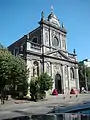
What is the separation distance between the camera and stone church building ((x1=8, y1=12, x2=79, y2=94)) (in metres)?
35.2

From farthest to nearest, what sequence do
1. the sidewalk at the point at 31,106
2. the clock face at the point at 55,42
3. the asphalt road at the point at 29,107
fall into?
the clock face at the point at 55,42, the sidewalk at the point at 31,106, the asphalt road at the point at 29,107

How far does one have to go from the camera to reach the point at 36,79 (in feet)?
89.1

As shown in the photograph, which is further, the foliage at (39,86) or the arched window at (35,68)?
the arched window at (35,68)

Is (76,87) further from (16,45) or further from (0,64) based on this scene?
(0,64)

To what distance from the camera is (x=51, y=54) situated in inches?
1513

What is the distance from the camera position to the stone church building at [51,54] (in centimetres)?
3518

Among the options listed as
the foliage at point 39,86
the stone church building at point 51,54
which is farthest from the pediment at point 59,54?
the foliage at point 39,86

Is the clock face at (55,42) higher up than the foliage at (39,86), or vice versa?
the clock face at (55,42)

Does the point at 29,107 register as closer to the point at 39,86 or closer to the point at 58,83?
the point at 39,86

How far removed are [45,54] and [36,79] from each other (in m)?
10.8

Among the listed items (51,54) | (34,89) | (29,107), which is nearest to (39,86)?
(34,89)

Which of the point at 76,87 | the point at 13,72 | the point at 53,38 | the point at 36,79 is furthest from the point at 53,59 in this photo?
the point at 13,72

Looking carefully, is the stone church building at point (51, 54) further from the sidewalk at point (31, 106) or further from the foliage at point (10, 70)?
the sidewalk at point (31, 106)

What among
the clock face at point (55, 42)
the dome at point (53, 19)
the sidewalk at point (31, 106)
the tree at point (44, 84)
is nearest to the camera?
the sidewalk at point (31, 106)
